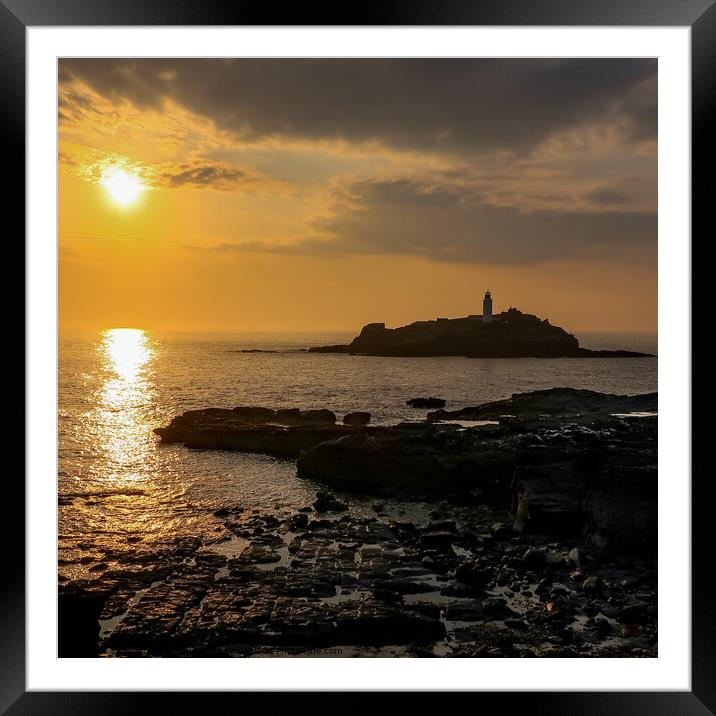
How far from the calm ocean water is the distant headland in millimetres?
3372

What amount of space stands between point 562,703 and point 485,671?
1.27 feet

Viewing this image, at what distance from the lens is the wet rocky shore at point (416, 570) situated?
4715mm

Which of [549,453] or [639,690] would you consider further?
[549,453]

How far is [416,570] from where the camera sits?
6.29 meters

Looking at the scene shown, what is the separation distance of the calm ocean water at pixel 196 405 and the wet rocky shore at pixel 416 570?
0.94 m

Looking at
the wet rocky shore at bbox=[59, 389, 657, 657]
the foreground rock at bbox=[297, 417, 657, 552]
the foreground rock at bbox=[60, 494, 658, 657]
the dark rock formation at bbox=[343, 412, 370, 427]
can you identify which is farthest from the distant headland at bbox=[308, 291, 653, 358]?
the foreground rock at bbox=[60, 494, 658, 657]

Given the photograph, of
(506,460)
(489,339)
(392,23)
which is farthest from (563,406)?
(489,339)

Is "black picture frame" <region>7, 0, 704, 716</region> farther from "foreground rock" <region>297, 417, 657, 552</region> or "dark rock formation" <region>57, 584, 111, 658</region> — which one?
"foreground rock" <region>297, 417, 657, 552</region>

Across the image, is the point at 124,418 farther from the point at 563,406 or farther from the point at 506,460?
the point at 506,460

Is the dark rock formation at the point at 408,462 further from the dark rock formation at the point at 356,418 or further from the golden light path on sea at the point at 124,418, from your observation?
the dark rock formation at the point at 356,418

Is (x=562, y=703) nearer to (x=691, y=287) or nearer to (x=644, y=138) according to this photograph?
(x=691, y=287)

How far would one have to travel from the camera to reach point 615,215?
59.7 meters

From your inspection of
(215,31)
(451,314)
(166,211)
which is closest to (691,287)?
(215,31)

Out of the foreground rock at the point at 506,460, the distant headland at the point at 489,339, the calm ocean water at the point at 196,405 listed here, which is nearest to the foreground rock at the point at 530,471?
the foreground rock at the point at 506,460
